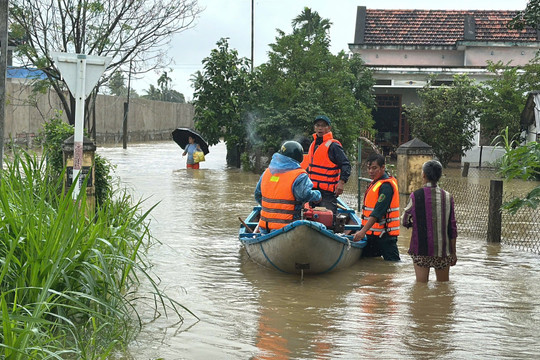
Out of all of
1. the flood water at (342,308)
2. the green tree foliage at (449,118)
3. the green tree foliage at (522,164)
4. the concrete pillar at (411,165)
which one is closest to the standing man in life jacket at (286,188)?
the flood water at (342,308)

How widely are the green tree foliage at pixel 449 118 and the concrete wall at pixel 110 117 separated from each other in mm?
13250

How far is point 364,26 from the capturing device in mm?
37531

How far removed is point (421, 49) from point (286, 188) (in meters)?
27.7

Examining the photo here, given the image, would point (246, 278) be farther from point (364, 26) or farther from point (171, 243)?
point (364, 26)

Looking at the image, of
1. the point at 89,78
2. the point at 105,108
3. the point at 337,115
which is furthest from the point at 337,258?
the point at 105,108

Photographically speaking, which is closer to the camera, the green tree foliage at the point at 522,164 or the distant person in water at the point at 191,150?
the green tree foliage at the point at 522,164

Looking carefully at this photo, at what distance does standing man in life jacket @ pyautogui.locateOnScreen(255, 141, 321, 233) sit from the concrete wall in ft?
65.8

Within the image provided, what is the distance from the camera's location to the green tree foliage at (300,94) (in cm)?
2530

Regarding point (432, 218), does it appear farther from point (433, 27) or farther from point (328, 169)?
point (433, 27)

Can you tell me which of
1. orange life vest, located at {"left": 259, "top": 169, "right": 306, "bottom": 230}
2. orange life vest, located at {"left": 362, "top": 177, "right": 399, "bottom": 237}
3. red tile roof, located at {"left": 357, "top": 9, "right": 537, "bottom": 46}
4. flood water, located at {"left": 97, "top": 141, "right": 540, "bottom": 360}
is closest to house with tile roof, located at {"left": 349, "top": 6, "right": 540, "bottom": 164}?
red tile roof, located at {"left": 357, "top": 9, "right": 537, "bottom": 46}

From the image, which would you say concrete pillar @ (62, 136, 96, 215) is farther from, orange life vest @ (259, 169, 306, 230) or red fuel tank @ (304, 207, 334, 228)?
red fuel tank @ (304, 207, 334, 228)

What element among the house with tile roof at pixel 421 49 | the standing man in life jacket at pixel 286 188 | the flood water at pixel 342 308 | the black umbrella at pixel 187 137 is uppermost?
the house with tile roof at pixel 421 49

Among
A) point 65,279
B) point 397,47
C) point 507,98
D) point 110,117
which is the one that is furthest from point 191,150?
point 65,279

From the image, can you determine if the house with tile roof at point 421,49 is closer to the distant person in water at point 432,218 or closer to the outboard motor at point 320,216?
the outboard motor at point 320,216
